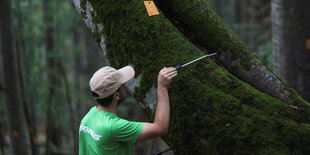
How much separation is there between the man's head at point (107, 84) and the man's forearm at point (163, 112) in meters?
0.34

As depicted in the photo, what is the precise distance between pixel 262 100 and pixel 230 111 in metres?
0.38

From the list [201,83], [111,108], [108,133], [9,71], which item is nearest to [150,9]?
[201,83]

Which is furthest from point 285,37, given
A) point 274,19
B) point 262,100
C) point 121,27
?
point 121,27

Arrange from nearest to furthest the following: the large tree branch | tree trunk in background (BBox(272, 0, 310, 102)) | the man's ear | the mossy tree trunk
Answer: the mossy tree trunk
the man's ear
the large tree branch
tree trunk in background (BBox(272, 0, 310, 102))

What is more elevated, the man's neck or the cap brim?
the cap brim

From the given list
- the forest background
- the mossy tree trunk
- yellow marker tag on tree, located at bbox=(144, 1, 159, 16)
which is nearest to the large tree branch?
the mossy tree trunk

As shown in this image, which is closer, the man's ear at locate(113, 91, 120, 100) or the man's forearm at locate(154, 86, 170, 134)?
the man's forearm at locate(154, 86, 170, 134)

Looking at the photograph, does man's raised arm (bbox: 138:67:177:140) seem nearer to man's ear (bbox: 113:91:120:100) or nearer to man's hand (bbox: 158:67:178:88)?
man's hand (bbox: 158:67:178:88)

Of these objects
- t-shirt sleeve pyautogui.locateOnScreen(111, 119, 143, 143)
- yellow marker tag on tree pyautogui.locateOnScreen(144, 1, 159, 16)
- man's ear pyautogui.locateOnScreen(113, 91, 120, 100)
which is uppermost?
yellow marker tag on tree pyautogui.locateOnScreen(144, 1, 159, 16)

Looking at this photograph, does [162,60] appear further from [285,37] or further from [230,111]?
[285,37]

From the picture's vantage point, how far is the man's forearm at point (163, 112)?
2.36m

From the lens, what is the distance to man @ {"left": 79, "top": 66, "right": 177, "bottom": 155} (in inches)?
Result: 92.6

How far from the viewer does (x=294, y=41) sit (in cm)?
599

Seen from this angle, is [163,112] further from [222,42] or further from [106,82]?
[222,42]
